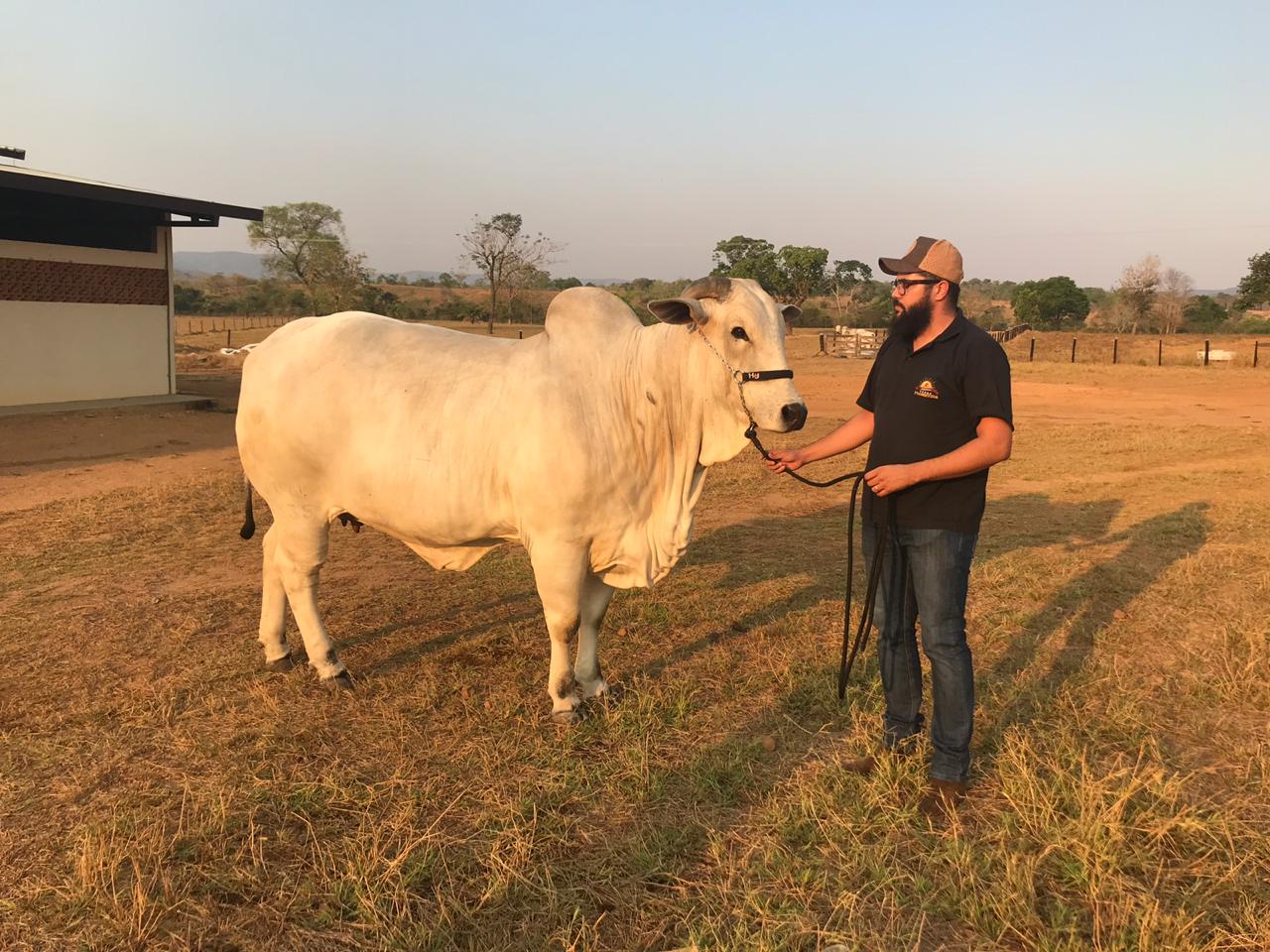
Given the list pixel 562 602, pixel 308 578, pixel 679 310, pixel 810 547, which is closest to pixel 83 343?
pixel 308 578

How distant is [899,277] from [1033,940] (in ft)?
7.00

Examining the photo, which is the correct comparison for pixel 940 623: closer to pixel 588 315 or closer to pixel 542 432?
pixel 542 432

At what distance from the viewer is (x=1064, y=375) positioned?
24.1 m

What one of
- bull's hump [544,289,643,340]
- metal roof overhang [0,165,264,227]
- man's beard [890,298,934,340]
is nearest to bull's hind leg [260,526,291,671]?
bull's hump [544,289,643,340]

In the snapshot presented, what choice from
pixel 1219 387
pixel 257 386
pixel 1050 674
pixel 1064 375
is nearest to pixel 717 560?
pixel 1050 674

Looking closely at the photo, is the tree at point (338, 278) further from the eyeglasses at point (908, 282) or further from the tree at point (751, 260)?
the eyeglasses at point (908, 282)

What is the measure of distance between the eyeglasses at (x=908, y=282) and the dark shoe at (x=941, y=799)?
181 cm

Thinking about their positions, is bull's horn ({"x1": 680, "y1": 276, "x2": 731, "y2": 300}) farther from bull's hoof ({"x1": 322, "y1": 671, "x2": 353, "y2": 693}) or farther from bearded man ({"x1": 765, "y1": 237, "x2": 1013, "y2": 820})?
bull's hoof ({"x1": 322, "y1": 671, "x2": 353, "y2": 693})

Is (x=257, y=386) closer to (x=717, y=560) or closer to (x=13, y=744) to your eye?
(x=13, y=744)

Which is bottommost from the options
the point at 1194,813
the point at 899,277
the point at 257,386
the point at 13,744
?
the point at 13,744

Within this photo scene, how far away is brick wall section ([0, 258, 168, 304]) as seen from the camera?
44.6 feet

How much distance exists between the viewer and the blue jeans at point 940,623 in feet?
9.89

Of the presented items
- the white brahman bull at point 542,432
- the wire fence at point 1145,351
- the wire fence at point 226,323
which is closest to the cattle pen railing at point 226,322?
the wire fence at point 226,323

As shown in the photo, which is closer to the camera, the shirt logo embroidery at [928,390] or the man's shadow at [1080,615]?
the shirt logo embroidery at [928,390]
